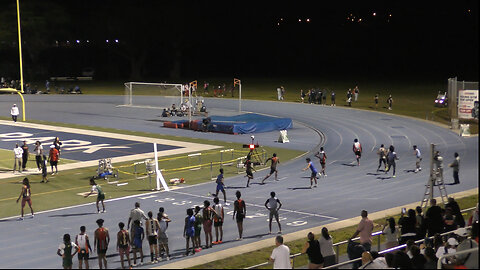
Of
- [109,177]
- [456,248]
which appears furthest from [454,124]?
[109,177]

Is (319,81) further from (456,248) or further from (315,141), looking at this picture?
(456,248)

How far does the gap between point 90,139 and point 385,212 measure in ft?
83.4

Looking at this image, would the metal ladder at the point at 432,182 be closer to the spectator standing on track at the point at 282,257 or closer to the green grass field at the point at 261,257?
the green grass field at the point at 261,257

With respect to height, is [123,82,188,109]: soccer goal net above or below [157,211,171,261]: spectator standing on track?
above

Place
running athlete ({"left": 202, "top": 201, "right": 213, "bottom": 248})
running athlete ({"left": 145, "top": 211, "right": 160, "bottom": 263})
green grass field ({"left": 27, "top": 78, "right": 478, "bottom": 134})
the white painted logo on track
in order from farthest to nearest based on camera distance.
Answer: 1. green grass field ({"left": 27, "top": 78, "right": 478, "bottom": 134})
2. the white painted logo on track
3. running athlete ({"left": 202, "top": 201, "right": 213, "bottom": 248})
4. running athlete ({"left": 145, "top": 211, "right": 160, "bottom": 263})

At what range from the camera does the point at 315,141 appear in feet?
152

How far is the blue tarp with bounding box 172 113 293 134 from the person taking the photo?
1924 inches

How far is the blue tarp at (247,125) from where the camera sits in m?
48.9

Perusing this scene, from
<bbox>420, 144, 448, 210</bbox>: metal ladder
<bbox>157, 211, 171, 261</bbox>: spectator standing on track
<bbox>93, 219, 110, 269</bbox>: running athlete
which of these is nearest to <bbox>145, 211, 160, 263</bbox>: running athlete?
<bbox>157, 211, 171, 261</bbox>: spectator standing on track

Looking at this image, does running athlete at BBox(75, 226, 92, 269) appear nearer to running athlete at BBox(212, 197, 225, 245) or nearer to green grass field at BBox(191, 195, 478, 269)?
green grass field at BBox(191, 195, 478, 269)

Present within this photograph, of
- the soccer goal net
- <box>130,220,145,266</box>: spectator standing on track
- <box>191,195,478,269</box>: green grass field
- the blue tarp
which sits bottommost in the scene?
<box>191,195,478,269</box>: green grass field

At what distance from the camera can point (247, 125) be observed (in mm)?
49000

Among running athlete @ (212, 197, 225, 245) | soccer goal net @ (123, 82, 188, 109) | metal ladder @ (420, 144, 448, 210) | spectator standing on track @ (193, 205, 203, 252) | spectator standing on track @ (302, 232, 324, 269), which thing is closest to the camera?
spectator standing on track @ (302, 232, 324, 269)

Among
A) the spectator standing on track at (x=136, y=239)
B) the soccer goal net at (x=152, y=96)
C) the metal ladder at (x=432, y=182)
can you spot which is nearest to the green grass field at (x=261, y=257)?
the metal ladder at (x=432, y=182)
